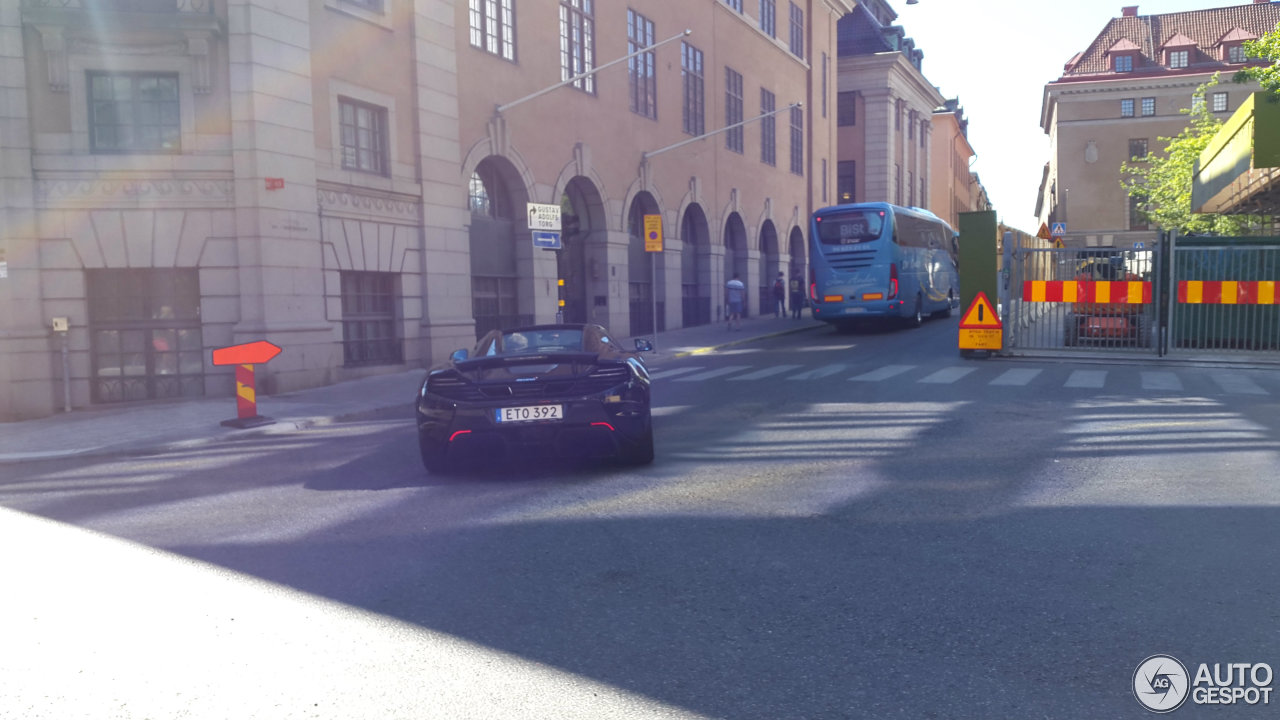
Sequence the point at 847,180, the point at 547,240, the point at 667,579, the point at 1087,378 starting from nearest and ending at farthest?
1. the point at 667,579
2. the point at 1087,378
3. the point at 547,240
4. the point at 847,180

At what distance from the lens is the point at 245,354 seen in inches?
473

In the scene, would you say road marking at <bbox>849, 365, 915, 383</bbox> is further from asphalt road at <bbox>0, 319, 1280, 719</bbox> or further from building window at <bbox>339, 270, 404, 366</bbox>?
building window at <bbox>339, 270, 404, 366</bbox>

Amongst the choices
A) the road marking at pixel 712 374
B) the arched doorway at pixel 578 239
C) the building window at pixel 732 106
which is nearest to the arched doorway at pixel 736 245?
the building window at pixel 732 106

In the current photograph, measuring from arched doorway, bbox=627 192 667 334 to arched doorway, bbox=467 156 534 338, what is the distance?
6.38 m

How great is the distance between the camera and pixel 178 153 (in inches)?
606

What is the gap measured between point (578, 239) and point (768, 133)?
56.9 feet

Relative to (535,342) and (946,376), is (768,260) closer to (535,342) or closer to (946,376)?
(946,376)

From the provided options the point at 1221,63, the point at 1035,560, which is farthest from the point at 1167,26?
the point at 1035,560

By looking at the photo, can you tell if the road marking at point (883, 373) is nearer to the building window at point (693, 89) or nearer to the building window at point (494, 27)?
the building window at point (494, 27)

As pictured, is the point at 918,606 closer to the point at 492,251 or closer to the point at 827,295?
the point at 492,251

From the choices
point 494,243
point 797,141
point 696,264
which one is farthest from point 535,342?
point 797,141

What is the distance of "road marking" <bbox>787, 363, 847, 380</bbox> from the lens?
15.2m

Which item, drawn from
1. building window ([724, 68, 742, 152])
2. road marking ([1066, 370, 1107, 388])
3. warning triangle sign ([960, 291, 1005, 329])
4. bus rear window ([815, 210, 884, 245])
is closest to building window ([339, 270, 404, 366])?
warning triangle sign ([960, 291, 1005, 329])

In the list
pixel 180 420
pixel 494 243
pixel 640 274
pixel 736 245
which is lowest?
pixel 180 420
